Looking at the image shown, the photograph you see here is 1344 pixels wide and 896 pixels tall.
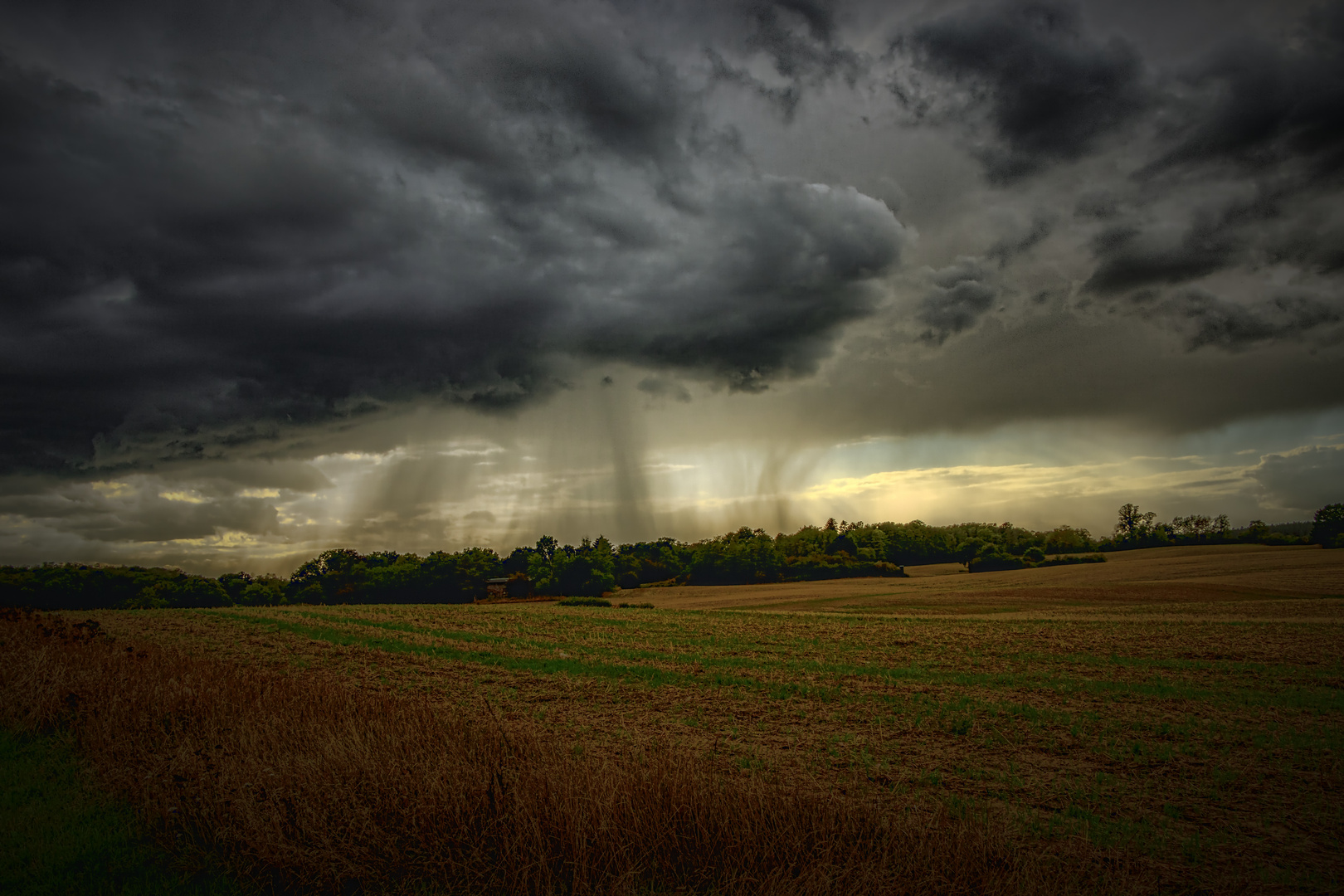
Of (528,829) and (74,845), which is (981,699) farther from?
(74,845)

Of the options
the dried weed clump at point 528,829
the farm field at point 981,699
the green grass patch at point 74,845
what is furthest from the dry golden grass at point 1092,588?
the green grass patch at point 74,845

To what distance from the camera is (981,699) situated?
1622 centimetres

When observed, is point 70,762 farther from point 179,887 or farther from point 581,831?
point 581,831

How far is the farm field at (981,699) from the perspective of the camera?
9102mm

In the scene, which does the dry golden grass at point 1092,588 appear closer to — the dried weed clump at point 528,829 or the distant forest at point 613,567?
the distant forest at point 613,567

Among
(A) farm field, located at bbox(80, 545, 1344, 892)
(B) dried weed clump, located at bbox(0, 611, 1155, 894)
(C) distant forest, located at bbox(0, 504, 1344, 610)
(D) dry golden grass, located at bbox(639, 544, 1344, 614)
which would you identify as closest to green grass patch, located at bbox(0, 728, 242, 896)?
(B) dried weed clump, located at bbox(0, 611, 1155, 894)

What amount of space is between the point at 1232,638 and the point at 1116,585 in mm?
32853

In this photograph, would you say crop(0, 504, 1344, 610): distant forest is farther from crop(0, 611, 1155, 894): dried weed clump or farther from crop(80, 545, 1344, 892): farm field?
crop(0, 611, 1155, 894): dried weed clump

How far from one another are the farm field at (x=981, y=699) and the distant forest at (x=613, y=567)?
6060cm

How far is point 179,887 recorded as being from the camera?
650 cm

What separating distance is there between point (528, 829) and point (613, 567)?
112722mm

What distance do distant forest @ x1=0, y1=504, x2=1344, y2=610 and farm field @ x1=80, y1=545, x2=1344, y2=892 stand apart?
199ft

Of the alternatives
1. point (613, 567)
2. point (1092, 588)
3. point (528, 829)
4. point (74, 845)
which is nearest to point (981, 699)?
point (528, 829)

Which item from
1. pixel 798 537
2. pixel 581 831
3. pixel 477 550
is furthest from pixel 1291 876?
pixel 798 537
